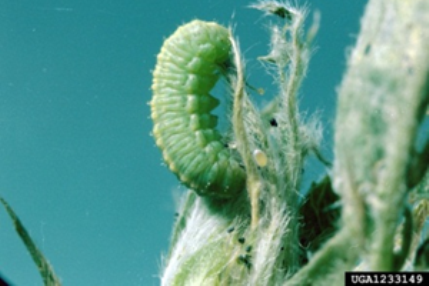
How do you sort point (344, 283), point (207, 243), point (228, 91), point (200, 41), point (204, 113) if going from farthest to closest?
1. point (200, 41)
2. point (204, 113)
3. point (228, 91)
4. point (207, 243)
5. point (344, 283)

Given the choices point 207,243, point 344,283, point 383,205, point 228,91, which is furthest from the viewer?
point 228,91

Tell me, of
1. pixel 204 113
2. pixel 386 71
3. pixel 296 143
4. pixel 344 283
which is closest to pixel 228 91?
pixel 204 113

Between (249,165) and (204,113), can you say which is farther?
(204,113)

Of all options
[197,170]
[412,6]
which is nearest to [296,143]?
[197,170]

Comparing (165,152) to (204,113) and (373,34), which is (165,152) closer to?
(204,113)

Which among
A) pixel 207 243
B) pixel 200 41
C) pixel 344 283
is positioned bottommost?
pixel 344 283

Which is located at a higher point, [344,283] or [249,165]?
[249,165]

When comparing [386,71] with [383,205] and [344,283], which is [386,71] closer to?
[383,205]
